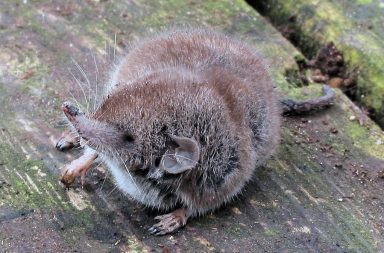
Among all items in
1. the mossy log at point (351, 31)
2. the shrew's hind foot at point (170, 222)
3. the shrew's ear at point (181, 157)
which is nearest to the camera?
the shrew's ear at point (181, 157)

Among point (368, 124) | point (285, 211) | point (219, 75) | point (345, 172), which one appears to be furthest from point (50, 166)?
point (368, 124)

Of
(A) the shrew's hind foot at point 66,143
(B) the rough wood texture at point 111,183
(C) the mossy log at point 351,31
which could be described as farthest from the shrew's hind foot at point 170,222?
(C) the mossy log at point 351,31

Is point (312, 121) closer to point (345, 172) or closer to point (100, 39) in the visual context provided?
point (345, 172)

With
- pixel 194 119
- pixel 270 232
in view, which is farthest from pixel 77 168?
pixel 270 232

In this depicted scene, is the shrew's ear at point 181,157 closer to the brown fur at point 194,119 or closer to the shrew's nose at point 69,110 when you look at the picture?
the brown fur at point 194,119

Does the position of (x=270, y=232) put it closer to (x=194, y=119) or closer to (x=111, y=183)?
(x=194, y=119)
